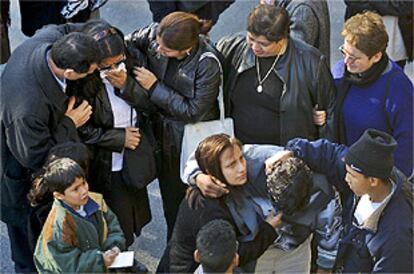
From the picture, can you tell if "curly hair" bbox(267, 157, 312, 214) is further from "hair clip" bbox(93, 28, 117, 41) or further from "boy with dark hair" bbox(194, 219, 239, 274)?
"hair clip" bbox(93, 28, 117, 41)

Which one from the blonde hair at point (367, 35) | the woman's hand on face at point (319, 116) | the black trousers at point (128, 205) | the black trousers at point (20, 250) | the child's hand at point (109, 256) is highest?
the blonde hair at point (367, 35)

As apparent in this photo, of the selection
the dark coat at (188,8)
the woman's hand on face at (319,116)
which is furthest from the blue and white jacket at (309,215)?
the dark coat at (188,8)

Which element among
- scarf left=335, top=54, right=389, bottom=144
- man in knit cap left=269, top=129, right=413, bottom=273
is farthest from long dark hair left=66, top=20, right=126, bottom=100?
scarf left=335, top=54, right=389, bottom=144

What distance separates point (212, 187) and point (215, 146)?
6.4 inches

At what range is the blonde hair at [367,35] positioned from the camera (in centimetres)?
392

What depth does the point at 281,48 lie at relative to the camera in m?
4.04

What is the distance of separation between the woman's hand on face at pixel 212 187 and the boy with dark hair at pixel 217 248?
25 cm

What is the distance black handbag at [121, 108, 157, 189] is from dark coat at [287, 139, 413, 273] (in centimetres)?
87

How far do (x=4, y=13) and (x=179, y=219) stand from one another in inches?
97.0

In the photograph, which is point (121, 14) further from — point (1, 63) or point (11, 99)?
point (11, 99)

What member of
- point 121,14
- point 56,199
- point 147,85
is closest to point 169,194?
point 147,85

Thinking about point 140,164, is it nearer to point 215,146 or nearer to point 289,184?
point 215,146

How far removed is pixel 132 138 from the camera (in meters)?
4.12

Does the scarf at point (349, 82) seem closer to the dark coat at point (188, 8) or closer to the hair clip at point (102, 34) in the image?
the hair clip at point (102, 34)
